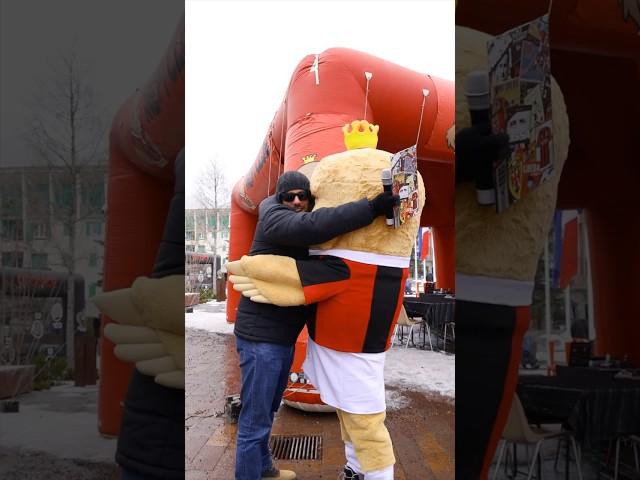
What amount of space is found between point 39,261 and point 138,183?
12 centimetres

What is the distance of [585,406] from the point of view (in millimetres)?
396

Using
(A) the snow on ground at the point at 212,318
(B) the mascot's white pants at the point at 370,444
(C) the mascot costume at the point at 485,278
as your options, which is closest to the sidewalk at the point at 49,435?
(C) the mascot costume at the point at 485,278

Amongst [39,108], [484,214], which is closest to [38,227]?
[39,108]

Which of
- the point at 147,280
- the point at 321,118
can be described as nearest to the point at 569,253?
the point at 147,280

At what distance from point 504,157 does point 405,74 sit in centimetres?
100

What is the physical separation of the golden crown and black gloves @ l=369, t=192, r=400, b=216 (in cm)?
21

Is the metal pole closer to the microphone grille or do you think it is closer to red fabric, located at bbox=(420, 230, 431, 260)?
the microphone grille

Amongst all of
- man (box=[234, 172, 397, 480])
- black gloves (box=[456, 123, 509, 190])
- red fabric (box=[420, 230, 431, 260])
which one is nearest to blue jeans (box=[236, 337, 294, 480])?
man (box=[234, 172, 397, 480])

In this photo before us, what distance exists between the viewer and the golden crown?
1.37 m

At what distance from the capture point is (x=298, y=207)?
132cm

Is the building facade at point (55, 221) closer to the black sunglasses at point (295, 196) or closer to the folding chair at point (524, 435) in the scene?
the folding chair at point (524, 435)

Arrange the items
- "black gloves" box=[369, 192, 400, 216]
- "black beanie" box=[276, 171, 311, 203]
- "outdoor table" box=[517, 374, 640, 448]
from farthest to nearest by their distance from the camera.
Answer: "black beanie" box=[276, 171, 311, 203], "black gloves" box=[369, 192, 400, 216], "outdoor table" box=[517, 374, 640, 448]

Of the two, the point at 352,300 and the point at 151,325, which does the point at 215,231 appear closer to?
→ the point at 352,300

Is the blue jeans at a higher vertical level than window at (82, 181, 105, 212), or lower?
lower
